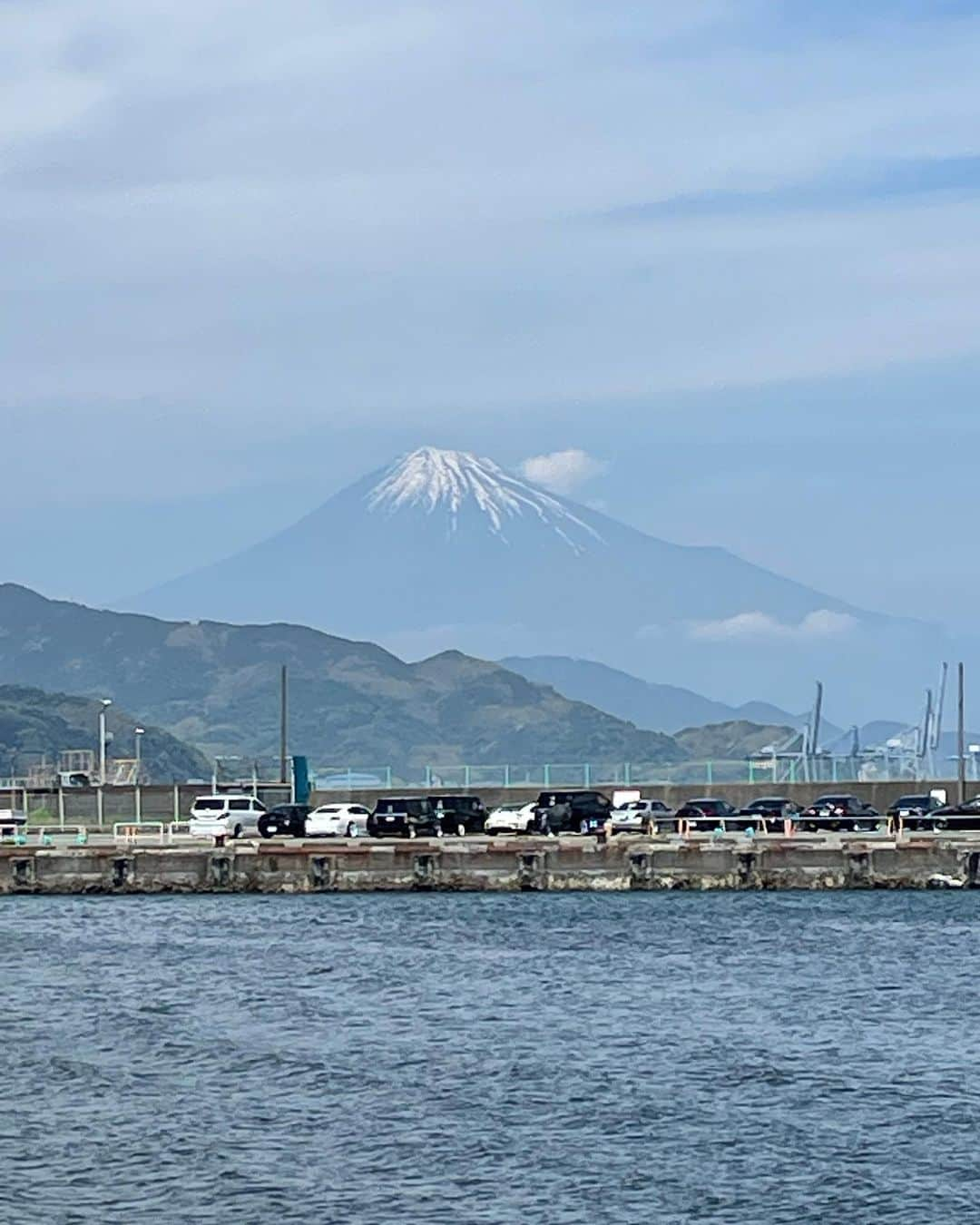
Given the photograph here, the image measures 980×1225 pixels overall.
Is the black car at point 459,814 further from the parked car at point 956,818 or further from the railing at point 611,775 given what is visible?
the railing at point 611,775

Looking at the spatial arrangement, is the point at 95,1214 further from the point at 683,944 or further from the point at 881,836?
the point at 881,836

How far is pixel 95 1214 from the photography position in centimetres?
3050

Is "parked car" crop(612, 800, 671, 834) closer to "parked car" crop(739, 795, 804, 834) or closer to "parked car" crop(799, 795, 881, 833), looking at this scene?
"parked car" crop(739, 795, 804, 834)

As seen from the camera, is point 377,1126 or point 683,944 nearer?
point 377,1126

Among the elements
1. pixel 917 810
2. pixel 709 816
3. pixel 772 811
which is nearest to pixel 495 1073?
pixel 709 816

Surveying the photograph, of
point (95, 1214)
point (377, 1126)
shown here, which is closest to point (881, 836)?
point (377, 1126)

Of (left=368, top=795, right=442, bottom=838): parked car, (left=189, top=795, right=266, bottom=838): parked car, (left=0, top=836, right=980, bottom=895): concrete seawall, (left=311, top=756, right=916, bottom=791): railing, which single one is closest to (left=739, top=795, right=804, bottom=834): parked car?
(left=311, top=756, right=916, bottom=791): railing

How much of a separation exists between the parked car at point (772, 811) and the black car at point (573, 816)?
5.82 m

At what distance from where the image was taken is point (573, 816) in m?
95.2

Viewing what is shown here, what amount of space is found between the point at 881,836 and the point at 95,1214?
57113mm

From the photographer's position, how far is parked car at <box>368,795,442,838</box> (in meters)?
91.9

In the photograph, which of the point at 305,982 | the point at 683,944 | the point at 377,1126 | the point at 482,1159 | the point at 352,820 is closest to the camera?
the point at 482,1159

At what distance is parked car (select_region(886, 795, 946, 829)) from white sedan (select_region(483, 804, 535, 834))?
45.2 feet

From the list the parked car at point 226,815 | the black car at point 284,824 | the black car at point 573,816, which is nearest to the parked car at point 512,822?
the black car at point 573,816
